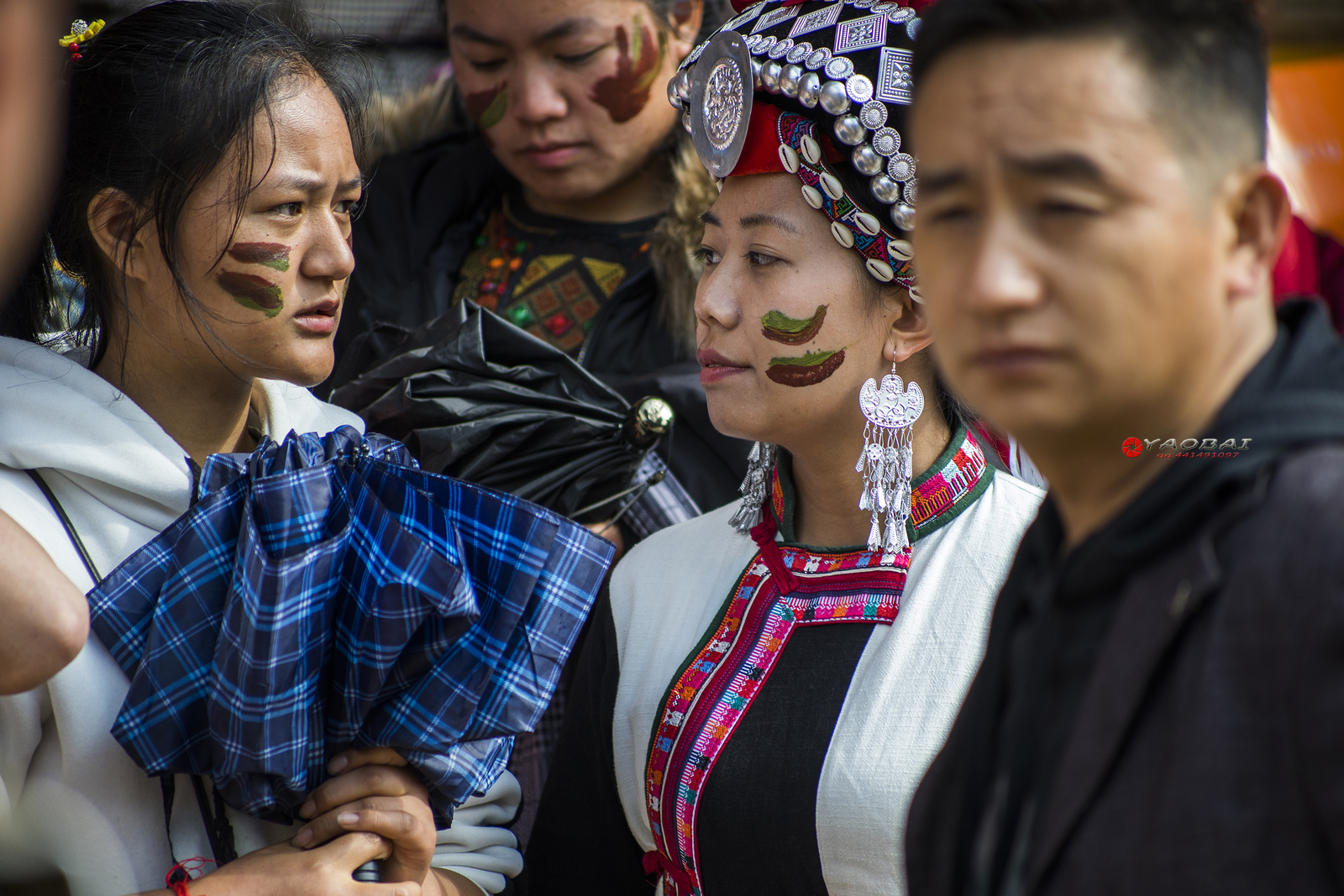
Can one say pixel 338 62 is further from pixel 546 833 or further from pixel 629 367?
Result: pixel 546 833

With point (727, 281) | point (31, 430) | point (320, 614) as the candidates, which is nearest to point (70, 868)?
point (320, 614)

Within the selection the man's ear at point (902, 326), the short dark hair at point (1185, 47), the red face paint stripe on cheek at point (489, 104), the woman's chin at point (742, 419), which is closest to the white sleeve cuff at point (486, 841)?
the woman's chin at point (742, 419)

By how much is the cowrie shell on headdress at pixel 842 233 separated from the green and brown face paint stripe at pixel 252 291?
0.82 m

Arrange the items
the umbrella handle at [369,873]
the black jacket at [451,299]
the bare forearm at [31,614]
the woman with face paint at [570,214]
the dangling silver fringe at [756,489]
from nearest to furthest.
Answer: the bare forearm at [31,614] → the umbrella handle at [369,873] → the dangling silver fringe at [756,489] → the black jacket at [451,299] → the woman with face paint at [570,214]

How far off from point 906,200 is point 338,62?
0.96m

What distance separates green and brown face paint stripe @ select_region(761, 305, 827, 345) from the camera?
1815 millimetres

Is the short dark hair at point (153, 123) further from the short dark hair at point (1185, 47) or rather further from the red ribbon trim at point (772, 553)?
the short dark hair at point (1185, 47)

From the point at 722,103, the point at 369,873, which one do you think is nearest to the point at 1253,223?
the point at 722,103

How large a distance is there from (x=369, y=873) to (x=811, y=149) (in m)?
1.17

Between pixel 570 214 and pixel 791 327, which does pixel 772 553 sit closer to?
pixel 791 327

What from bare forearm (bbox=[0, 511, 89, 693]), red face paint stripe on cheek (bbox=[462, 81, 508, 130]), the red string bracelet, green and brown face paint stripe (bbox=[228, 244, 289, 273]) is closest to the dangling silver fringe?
green and brown face paint stripe (bbox=[228, 244, 289, 273])

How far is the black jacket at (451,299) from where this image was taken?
2.42 metres

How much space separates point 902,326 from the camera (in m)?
1.86

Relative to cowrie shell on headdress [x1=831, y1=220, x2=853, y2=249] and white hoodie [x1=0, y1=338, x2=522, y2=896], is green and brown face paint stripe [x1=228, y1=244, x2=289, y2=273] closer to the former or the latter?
white hoodie [x1=0, y1=338, x2=522, y2=896]
